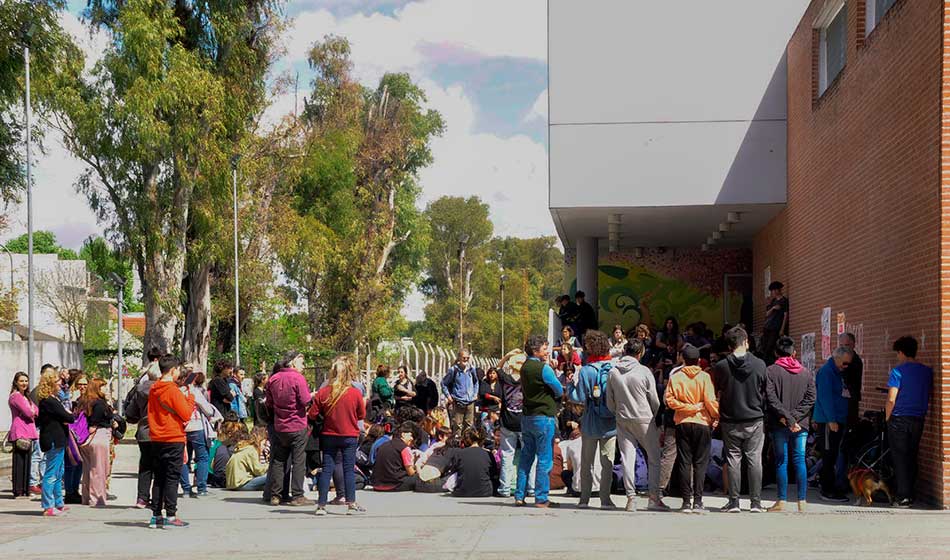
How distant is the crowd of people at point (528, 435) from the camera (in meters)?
13.1

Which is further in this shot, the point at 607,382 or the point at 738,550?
the point at 607,382

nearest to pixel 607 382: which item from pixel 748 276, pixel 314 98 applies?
pixel 748 276

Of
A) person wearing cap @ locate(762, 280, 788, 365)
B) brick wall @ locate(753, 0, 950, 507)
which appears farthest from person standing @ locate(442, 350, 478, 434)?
brick wall @ locate(753, 0, 950, 507)

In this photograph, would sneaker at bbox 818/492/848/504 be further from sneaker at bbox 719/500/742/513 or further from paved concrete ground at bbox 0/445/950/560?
sneaker at bbox 719/500/742/513

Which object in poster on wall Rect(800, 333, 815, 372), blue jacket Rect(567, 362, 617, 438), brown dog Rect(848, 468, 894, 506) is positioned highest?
poster on wall Rect(800, 333, 815, 372)

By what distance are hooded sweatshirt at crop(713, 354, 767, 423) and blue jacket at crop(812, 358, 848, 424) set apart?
5.36ft

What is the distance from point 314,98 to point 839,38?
40187mm

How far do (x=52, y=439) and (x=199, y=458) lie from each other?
7.91 ft

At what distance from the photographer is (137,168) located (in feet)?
103

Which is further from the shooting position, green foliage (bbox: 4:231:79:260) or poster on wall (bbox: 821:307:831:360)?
green foliage (bbox: 4:231:79:260)

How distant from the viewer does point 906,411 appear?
13.1 metres

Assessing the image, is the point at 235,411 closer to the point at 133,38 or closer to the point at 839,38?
the point at 839,38

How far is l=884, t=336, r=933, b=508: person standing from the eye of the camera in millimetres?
13078

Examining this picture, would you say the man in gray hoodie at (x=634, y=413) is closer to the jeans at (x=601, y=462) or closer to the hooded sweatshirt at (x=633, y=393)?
the hooded sweatshirt at (x=633, y=393)
